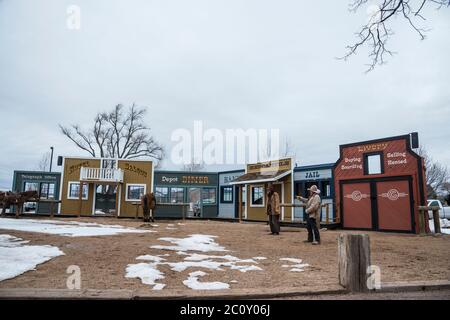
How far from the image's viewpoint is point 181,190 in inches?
1072

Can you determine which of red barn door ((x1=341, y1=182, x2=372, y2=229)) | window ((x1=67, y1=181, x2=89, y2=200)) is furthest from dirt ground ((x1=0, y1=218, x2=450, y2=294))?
window ((x1=67, y1=181, x2=89, y2=200))

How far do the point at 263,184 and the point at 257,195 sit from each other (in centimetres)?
123

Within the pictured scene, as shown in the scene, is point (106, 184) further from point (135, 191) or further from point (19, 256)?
point (19, 256)

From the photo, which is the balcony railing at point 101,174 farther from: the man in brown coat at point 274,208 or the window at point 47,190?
the man in brown coat at point 274,208

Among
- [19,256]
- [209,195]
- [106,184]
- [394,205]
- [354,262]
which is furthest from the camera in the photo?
[209,195]

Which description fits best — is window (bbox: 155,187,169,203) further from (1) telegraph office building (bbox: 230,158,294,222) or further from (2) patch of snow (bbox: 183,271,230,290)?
(2) patch of snow (bbox: 183,271,230,290)

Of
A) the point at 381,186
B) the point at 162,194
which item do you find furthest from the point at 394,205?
the point at 162,194

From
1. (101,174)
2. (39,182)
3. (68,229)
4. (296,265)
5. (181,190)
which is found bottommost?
(296,265)

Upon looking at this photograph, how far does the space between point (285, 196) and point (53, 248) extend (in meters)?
16.4

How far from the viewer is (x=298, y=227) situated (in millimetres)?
16094

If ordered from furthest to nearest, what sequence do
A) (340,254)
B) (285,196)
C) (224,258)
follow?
(285,196) < (224,258) < (340,254)
